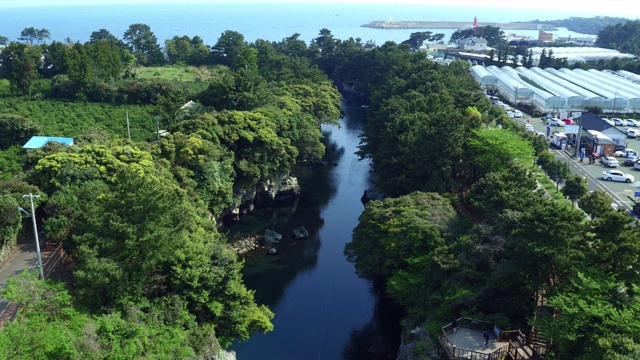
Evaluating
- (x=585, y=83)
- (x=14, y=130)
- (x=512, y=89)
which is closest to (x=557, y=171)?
(x=512, y=89)

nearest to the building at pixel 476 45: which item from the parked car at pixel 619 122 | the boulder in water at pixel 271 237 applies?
the parked car at pixel 619 122

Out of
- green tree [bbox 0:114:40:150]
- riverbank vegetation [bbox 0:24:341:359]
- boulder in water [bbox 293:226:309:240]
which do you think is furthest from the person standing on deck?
green tree [bbox 0:114:40:150]

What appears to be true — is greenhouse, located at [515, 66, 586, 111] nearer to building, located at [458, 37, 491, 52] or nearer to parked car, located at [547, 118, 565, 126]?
parked car, located at [547, 118, 565, 126]

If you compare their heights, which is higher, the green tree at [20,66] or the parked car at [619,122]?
the green tree at [20,66]

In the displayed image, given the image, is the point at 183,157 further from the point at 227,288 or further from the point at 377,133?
the point at 377,133

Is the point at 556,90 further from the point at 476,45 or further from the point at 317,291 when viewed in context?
the point at 476,45

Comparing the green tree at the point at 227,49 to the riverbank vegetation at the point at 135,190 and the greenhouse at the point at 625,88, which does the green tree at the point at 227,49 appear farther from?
the greenhouse at the point at 625,88

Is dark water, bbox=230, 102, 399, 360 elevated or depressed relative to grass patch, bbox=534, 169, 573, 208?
depressed
